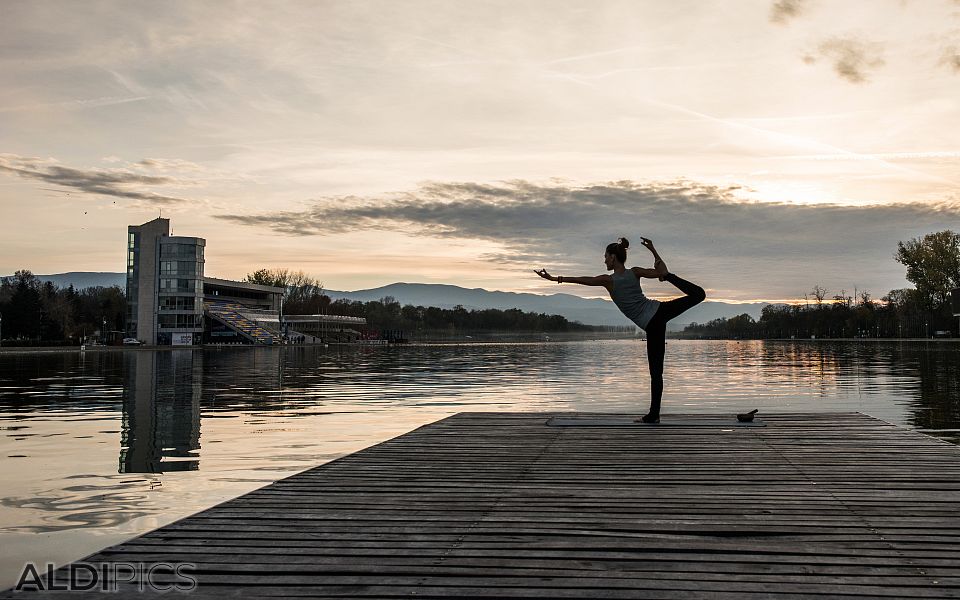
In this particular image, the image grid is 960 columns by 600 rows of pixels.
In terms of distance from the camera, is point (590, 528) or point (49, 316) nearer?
point (590, 528)

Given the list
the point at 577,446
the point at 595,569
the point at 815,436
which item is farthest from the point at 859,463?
the point at 595,569

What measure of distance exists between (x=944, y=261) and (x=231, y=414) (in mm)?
137738

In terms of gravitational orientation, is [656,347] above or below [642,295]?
below

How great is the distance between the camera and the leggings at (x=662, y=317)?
10.2 m

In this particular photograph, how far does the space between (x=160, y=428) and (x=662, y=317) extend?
40.4 ft

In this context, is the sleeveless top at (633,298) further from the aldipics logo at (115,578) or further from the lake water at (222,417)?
the aldipics logo at (115,578)

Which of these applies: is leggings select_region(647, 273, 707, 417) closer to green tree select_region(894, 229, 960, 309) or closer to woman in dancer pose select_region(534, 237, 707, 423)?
woman in dancer pose select_region(534, 237, 707, 423)

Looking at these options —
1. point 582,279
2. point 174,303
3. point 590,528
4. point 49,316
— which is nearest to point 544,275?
point 582,279

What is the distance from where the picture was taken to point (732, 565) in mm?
4625

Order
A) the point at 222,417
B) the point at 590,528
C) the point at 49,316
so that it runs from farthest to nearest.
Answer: the point at 49,316 → the point at 222,417 → the point at 590,528

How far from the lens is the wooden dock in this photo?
4336 mm

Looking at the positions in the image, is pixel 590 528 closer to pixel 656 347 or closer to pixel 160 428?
pixel 656 347

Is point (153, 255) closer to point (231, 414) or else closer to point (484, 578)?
point (231, 414)

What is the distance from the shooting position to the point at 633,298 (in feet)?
34.9
